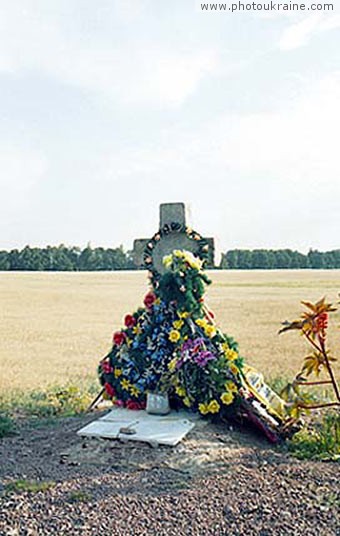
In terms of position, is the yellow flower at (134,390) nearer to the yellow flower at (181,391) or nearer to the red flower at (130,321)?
the yellow flower at (181,391)

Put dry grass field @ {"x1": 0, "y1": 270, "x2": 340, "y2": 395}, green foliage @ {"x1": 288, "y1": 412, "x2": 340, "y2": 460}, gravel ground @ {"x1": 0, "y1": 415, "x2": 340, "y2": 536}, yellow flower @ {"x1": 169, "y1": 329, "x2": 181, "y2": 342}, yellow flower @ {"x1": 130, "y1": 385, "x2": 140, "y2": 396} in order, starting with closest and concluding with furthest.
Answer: gravel ground @ {"x1": 0, "y1": 415, "x2": 340, "y2": 536}
green foliage @ {"x1": 288, "y1": 412, "x2": 340, "y2": 460}
yellow flower @ {"x1": 169, "y1": 329, "x2": 181, "y2": 342}
yellow flower @ {"x1": 130, "y1": 385, "x2": 140, "y2": 396}
dry grass field @ {"x1": 0, "y1": 270, "x2": 340, "y2": 395}

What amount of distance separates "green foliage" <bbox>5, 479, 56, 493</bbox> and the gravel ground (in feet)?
0.11

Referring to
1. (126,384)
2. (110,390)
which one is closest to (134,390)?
(126,384)

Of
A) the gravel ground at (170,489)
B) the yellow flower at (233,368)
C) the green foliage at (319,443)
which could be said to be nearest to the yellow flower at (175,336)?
the yellow flower at (233,368)

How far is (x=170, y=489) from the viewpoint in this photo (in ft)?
14.4

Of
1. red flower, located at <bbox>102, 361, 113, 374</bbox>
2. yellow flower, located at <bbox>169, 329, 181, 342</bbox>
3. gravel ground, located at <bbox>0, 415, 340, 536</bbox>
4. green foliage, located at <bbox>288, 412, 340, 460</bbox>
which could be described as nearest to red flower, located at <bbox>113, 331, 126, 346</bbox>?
red flower, located at <bbox>102, 361, 113, 374</bbox>

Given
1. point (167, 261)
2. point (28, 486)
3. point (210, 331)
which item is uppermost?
point (167, 261)

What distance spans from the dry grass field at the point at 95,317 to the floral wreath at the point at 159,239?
10.6 ft

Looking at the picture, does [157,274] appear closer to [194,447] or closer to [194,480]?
[194,447]

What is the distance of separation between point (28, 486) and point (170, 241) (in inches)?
A: 127

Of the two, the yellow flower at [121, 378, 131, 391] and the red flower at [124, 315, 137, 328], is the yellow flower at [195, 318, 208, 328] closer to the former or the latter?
the red flower at [124, 315, 137, 328]

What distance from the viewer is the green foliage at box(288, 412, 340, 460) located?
5301mm

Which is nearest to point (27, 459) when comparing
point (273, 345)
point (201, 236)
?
point (201, 236)

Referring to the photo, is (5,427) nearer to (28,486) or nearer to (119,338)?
(119,338)
